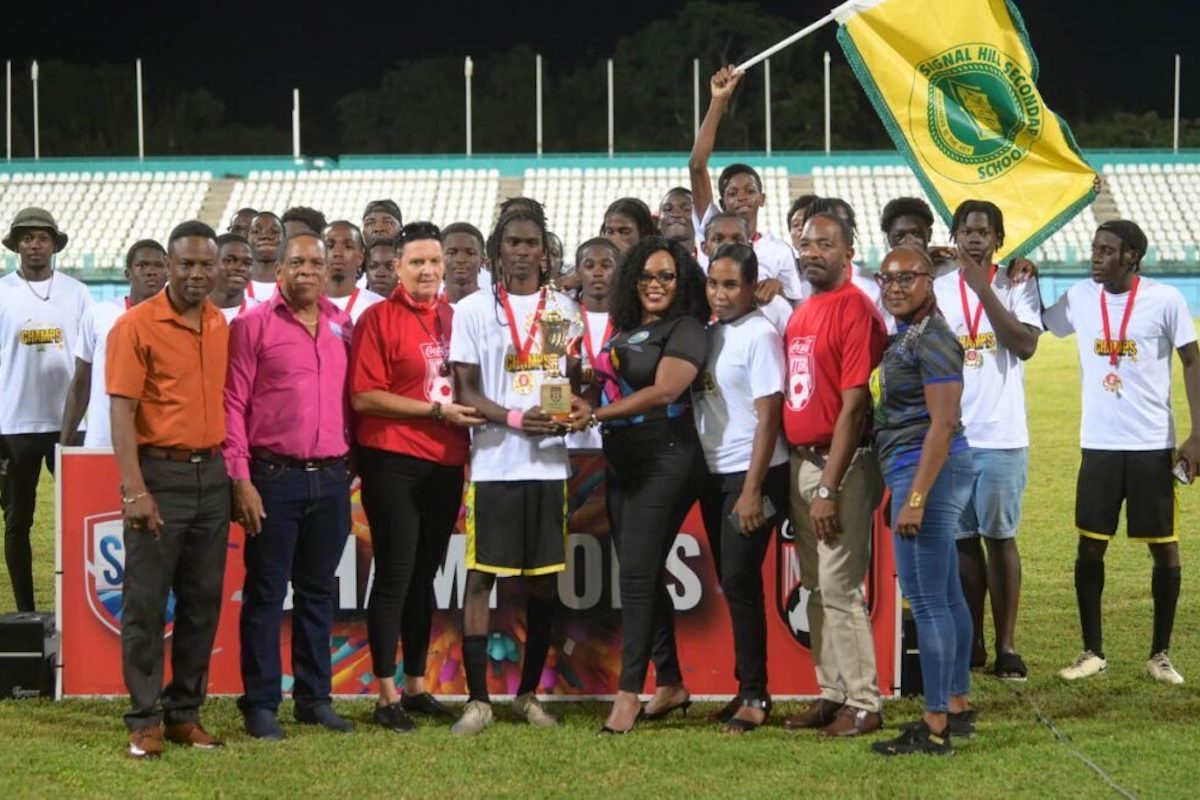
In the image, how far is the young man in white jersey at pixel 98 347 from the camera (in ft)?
27.0

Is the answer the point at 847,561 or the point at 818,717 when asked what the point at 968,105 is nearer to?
the point at 847,561

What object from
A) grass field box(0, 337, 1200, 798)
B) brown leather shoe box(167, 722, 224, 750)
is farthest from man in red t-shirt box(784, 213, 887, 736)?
brown leather shoe box(167, 722, 224, 750)

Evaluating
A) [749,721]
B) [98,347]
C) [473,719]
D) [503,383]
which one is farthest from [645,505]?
[98,347]

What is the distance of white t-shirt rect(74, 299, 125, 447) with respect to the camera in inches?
333

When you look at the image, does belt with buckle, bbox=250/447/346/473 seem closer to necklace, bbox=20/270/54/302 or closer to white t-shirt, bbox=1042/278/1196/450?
necklace, bbox=20/270/54/302

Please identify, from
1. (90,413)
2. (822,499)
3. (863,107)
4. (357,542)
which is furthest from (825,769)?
(863,107)

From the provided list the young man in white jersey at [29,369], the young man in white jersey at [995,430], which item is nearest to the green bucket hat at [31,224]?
the young man in white jersey at [29,369]

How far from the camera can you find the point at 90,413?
337 inches

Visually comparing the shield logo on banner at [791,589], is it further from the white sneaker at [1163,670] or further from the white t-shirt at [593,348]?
the white sneaker at [1163,670]

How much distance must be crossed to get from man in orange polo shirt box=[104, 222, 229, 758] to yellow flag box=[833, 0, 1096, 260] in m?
3.90

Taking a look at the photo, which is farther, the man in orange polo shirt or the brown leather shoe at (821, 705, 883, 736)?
the brown leather shoe at (821, 705, 883, 736)

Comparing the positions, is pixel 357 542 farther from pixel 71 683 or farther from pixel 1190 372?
pixel 1190 372

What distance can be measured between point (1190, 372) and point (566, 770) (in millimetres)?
3796

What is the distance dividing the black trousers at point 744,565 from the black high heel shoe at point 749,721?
0.07ft
